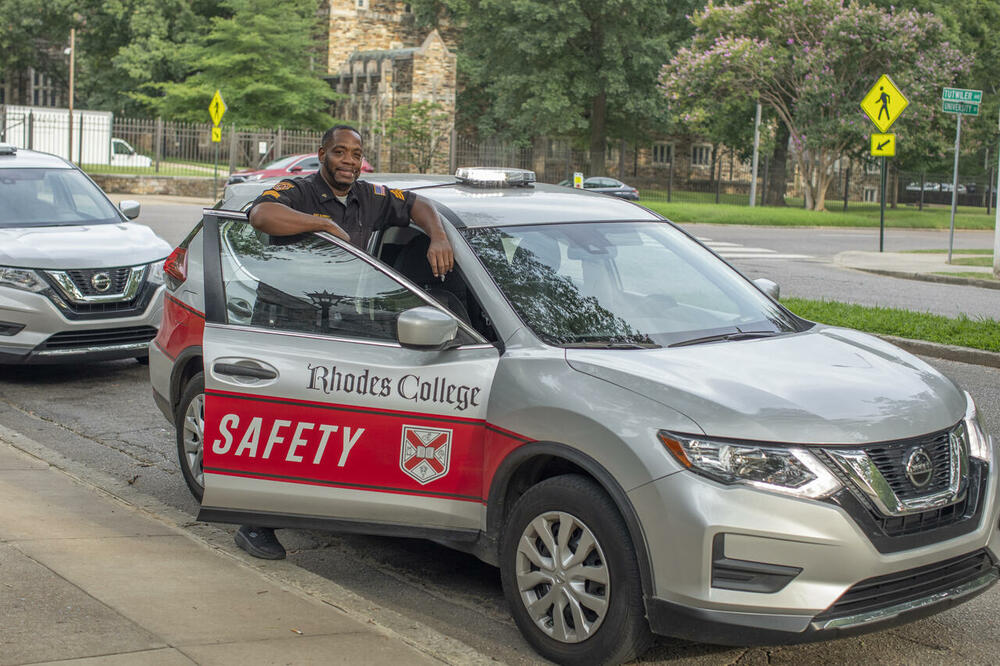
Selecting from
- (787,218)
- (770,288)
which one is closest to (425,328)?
(770,288)

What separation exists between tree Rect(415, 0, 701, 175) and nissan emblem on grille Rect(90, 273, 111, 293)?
132ft

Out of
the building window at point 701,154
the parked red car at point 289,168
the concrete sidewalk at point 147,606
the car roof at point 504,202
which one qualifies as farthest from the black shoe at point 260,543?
the building window at point 701,154

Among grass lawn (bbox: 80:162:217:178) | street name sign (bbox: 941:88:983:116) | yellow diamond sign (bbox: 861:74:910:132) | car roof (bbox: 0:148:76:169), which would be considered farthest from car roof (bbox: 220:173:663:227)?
grass lawn (bbox: 80:162:217:178)

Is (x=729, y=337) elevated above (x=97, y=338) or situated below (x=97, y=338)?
above

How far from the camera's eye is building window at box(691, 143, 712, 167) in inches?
2618

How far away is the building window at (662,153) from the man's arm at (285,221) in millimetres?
61044

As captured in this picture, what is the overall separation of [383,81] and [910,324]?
1679 inches

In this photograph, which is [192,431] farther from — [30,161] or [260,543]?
[30,161]

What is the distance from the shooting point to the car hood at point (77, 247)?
29.6 feet

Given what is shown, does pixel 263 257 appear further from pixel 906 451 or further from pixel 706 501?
pixel 906 451

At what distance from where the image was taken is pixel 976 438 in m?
4.32

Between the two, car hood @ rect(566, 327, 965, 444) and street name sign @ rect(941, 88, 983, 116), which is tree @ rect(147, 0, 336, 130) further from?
car hood @ rect(566, 327, 965, 444)

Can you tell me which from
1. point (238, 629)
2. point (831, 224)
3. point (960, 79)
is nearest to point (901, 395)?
point (238, 629)

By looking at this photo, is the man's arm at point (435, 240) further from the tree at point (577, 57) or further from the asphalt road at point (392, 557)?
the tree at point (577, 57)
